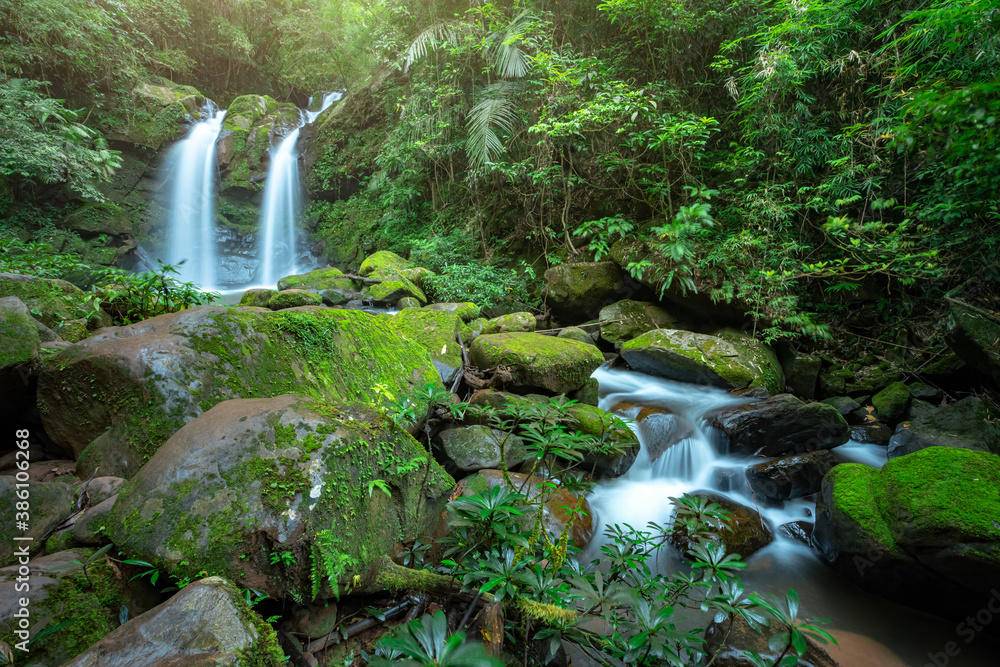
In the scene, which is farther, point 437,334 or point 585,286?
point 585,286

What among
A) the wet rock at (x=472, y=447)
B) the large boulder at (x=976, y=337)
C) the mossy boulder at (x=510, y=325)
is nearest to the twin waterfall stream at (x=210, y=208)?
the mossy boulder at (x=510, y=325)

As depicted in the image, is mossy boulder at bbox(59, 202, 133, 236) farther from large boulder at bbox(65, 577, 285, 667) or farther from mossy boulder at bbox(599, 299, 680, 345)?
large boulder at bbox(65, 577, 285, 667)

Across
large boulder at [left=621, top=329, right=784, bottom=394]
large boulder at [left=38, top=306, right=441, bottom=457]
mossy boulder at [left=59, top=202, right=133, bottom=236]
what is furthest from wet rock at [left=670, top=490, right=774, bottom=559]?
mossy boulder at [left=59, top=202, right=133, bottom=236]

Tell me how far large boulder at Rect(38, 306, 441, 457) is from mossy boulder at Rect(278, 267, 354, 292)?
6369 millimetres

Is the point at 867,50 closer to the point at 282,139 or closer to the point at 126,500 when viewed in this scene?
the point at 126,500

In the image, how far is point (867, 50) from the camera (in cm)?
591

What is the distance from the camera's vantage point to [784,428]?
4410 mm

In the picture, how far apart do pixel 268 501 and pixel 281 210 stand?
1422 cm

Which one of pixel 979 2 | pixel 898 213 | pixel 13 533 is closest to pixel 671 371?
pixel 898 213

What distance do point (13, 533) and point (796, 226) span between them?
819 centimetres

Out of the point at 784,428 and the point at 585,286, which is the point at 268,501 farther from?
the point at 585,286

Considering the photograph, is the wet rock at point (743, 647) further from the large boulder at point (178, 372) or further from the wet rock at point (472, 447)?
the large boulder at point (178, 372)

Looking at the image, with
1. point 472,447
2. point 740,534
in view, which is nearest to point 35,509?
point 472,447

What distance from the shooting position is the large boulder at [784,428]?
14.5 ft
